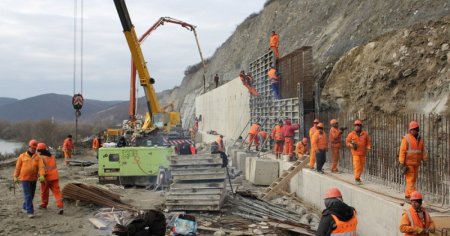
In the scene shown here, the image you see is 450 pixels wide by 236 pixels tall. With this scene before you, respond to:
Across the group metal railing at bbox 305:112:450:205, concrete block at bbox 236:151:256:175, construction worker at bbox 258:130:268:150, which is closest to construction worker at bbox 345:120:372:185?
metal railing at bbox 305:112:450:205

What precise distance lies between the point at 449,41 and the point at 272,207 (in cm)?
641

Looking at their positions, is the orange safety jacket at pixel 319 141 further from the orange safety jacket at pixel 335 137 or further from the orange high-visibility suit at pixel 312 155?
the orange high-visibility suit at pixel 312 155

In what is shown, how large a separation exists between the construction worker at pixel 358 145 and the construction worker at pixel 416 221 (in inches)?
163

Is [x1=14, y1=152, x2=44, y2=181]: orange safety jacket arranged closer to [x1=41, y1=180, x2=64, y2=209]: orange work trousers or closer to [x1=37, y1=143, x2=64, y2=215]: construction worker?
[x1=37, y1=143, x2=64, y2=215]: construction worker

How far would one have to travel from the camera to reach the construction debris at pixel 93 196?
10948 mm

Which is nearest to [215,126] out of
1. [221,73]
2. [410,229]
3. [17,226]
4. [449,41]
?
[221,73]

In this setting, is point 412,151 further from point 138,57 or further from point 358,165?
point 138,57

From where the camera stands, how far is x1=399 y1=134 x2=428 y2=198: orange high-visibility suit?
25.7 ft

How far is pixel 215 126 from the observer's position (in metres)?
34.1


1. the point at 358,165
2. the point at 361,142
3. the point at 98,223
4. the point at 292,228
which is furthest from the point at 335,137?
the point at 98,223

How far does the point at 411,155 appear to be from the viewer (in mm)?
7844

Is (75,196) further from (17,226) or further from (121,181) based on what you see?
(121,181)

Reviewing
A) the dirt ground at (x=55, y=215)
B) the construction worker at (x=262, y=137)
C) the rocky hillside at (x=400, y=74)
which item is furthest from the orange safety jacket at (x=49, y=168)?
the construction worker at (x=262, y=137)

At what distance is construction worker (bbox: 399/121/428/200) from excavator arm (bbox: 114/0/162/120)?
43.4 feet
